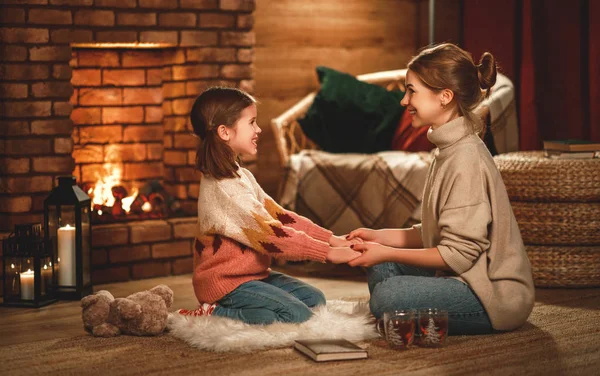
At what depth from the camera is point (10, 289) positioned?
3043mm

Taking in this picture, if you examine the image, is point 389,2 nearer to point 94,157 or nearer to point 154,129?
point 154,129

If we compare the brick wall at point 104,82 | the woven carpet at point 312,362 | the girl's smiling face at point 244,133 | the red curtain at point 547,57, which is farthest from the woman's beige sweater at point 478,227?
the red curtain at point 547,57

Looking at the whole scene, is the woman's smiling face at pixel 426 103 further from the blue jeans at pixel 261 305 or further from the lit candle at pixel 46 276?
the lit candle at pixel 46 276

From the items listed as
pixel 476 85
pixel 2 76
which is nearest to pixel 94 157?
pixel 2 76

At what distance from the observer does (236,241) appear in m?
2.52

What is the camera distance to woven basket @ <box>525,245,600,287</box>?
323 cm

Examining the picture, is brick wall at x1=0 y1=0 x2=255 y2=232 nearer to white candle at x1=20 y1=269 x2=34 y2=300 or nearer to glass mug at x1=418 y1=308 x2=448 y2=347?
white candle at x1=20 y1=269 x2=34 y2=300

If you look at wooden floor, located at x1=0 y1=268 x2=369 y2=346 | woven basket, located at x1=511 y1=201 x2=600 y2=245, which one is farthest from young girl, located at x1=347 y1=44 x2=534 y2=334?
woven basket, located at x1=511 y1=201 x2=600 y2=245

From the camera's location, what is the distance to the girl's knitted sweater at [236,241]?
244cm

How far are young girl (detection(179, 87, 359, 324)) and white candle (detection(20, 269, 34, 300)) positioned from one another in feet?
2.28

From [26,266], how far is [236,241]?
2.97 feet

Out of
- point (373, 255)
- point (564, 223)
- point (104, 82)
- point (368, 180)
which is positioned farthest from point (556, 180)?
point (104, 82)

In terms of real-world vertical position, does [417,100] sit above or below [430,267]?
above

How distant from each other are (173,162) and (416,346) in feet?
6.05
